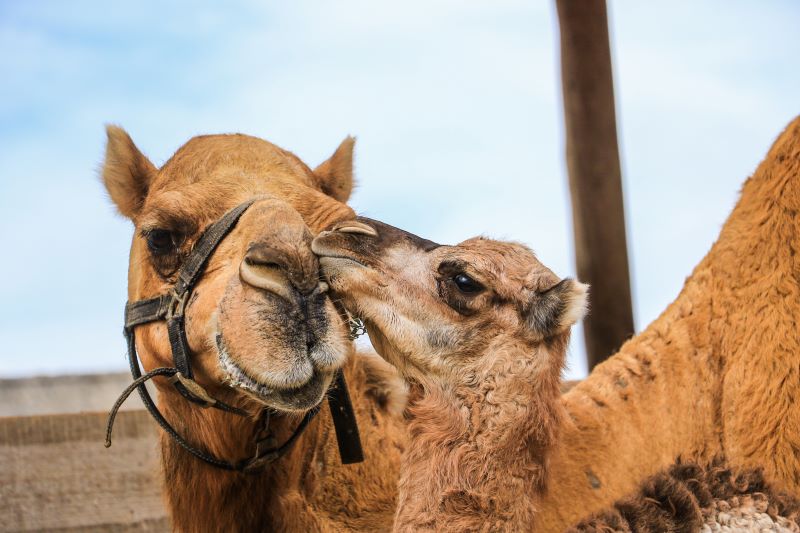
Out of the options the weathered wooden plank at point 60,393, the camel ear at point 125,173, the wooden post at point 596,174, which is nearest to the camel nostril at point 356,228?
the camel ear at point 125,173

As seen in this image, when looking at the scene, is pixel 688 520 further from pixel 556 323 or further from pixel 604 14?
pixel 604 14

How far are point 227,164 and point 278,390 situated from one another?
47.0 inches

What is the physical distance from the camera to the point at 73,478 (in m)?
5.82

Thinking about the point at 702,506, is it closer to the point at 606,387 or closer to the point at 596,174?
the point at 606,387

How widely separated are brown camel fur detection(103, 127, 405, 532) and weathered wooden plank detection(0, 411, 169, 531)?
1564 millimetres

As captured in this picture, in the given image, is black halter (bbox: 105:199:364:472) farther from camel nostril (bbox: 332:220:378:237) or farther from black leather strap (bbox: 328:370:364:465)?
camel nostril (bbox: 332:220:378:237)

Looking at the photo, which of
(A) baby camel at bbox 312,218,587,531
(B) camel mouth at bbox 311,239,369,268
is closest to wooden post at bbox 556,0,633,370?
(A) baby camel at bbox 312,218,587,531

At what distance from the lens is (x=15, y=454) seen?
5754mm

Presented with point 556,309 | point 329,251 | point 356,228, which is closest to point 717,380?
point 556,309

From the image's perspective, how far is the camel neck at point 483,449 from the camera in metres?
3.50

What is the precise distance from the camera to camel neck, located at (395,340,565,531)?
11.5 ft

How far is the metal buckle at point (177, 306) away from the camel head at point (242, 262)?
4 centimetres

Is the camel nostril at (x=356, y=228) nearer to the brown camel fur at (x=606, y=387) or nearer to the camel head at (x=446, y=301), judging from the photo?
the camel head at (x=446, y=301)

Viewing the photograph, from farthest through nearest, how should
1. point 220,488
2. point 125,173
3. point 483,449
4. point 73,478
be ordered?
point 73,478 → point 125,173 → point 220,488 → point 483,449
